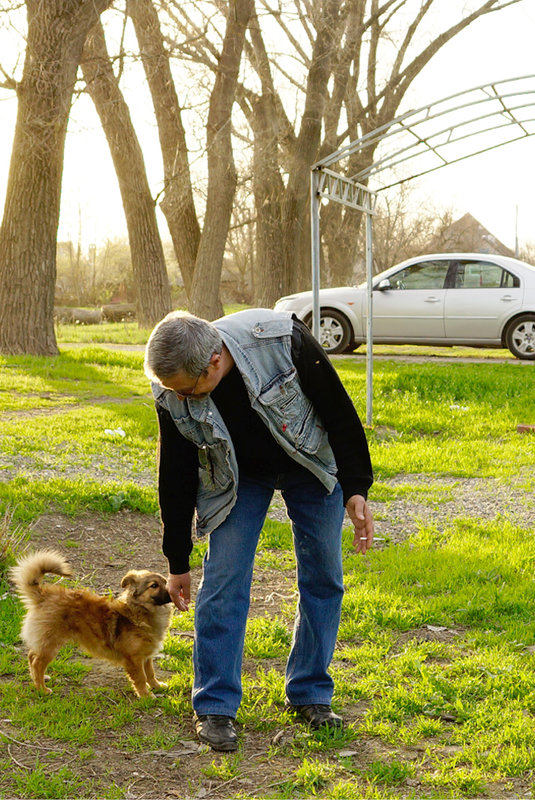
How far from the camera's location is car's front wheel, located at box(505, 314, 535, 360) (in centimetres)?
1488

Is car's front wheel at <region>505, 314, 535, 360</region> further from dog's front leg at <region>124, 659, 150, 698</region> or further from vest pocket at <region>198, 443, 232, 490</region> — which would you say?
vest pocket at <region>198, 443, 232, 490</region>

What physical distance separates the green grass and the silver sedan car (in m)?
6.25

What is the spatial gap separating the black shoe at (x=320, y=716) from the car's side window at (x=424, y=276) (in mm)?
12227

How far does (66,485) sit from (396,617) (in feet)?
10.4

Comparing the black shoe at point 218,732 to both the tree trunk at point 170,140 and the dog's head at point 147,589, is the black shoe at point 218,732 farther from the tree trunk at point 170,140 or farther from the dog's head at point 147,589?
the tree trunk at point 170,140

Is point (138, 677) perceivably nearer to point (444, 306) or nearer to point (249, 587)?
point (249, 587)

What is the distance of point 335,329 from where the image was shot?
51.4 ft

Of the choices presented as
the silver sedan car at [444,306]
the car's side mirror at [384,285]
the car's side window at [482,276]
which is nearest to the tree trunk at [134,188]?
the silver sedan car at [444,306]

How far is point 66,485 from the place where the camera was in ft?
23.3

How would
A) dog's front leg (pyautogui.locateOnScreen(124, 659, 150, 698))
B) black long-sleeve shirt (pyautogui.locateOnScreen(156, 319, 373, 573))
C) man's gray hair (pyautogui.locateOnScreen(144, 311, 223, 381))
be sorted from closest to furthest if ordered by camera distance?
1. man's gray hair (pyautogui.locateOnScreen(144, 311, 223, 381))
2. black long-sleeve shirt (pyautogui.locateOnScreen(156, 319, 373, 573))
3. dog's front leg (pyautogui.locateOnScreen(124, 659, 150, 698))

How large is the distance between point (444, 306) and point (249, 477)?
12.2 m

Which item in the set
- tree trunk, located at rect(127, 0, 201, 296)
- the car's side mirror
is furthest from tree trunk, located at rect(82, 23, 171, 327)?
the car's side mirror

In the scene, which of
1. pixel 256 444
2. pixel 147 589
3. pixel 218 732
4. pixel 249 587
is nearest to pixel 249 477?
pixel 256 444

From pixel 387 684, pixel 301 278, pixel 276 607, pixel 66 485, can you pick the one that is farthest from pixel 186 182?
pixel 387 684
